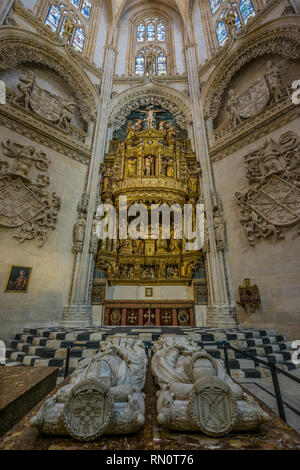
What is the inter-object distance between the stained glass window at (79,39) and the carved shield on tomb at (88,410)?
55.2 ft

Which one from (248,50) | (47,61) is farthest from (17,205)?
(248,50)

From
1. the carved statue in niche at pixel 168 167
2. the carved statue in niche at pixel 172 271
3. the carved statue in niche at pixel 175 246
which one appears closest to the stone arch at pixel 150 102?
the carved statue in niche at pixel 168 167

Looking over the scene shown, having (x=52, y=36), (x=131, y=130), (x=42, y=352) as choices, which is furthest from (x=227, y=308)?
(x=52, y=36)

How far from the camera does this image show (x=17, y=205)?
282 inches

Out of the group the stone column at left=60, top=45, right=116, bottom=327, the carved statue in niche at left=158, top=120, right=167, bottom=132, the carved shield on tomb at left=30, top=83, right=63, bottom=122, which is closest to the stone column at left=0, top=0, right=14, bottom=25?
the carved shield on tomb at left=30, top=83, right=63, bottom=122

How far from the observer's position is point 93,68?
1173 cm

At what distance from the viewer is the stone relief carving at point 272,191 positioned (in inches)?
261

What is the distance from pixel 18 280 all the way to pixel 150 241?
17.0ft

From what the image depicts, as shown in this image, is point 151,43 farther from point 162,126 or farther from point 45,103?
point 45,103

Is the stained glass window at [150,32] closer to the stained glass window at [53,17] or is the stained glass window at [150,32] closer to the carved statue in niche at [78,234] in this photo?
the stained glass window at [53,17]

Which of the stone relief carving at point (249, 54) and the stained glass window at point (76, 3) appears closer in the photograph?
the stone relief carving at point (249, 54)

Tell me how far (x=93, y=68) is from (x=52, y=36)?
7.42ft

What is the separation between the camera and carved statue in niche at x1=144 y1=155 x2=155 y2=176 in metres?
9.72

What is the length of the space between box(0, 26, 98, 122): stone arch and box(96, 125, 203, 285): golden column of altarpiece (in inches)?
131
